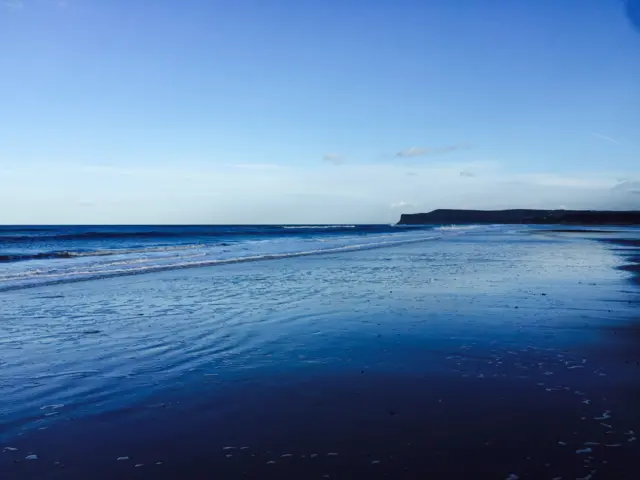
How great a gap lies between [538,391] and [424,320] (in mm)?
4514

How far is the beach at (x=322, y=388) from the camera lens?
4.25 m

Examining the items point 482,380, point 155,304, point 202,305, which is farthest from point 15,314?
point 482,380

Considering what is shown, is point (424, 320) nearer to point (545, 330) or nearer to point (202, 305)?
point (545, 330)

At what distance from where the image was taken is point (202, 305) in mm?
12477

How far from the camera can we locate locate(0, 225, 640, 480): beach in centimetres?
425

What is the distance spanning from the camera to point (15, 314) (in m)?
11.5

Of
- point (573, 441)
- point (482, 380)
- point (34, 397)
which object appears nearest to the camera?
point (573, 441)

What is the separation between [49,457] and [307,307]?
812 cm

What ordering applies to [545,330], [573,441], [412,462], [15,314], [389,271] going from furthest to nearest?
1. [389,271]
2. [15,314]
3. [545,330]
4. [573,441]
5. [412,462]

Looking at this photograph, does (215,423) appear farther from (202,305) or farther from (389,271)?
(389,271)

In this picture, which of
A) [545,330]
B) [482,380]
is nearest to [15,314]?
[482,380]

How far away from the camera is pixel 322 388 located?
20.2 ft

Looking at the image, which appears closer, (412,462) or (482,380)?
(412,462)

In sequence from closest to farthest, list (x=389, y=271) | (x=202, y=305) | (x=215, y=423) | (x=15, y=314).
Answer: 1. (x=215, y=423)
2. (x=15, y=314)
3. (x=202, y=305)
4. (x=389, y=271)
